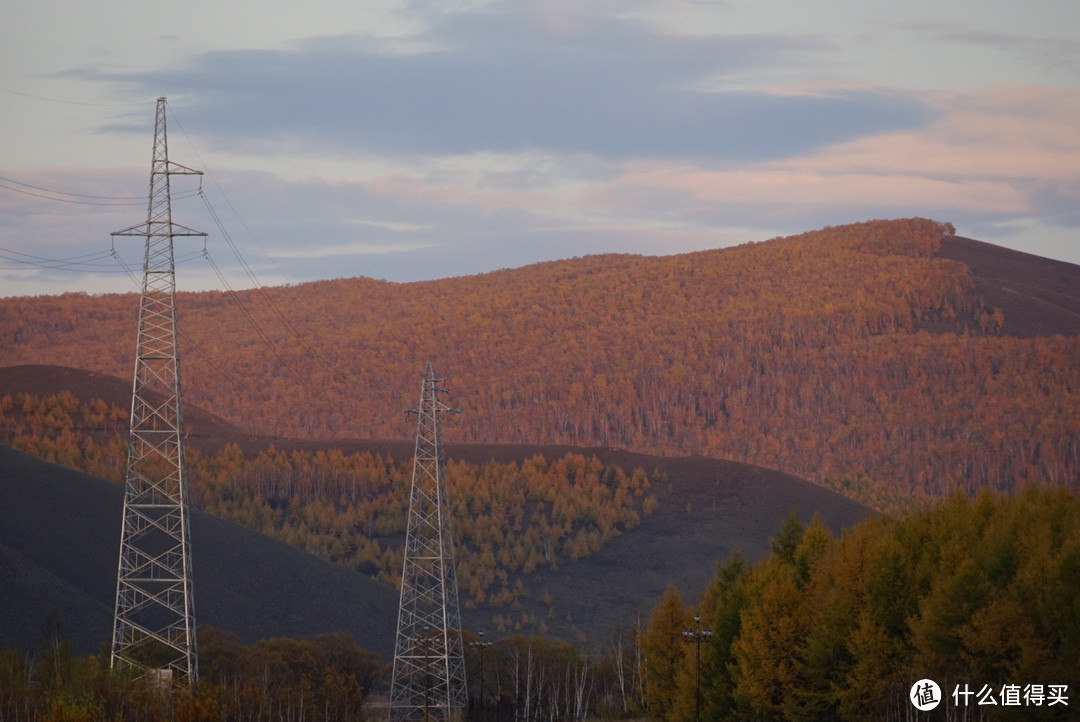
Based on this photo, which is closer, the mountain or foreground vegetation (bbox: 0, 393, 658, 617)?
the mountain

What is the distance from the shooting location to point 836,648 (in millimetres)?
50062

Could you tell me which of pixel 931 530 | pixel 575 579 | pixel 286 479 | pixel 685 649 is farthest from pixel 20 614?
pixel 286 479

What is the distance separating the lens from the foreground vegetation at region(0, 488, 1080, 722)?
43.5 metres

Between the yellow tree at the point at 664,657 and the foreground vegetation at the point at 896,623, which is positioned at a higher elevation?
the foreground vegetation at the point at 896,623

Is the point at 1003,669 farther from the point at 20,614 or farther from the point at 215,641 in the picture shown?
the point at 20,614

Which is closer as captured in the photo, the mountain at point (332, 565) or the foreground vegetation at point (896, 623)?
the foreground vegetation at point (896, 623)

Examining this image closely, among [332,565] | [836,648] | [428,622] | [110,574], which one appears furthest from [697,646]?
[332,565]

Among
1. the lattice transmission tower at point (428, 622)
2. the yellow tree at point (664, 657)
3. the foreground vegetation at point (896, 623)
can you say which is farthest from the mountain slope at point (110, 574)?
the foreground vegetation at point (896, 623)

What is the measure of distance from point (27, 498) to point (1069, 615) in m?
63.3

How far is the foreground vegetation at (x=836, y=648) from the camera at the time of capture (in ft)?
143

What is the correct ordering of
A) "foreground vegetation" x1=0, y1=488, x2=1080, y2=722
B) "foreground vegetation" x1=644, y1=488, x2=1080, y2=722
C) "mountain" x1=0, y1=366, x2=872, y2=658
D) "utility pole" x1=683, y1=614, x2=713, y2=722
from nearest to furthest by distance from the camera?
"foreground vegetation" x1=644, y1=488, x2=1080, y2=722
"foreground vegetation" x1=0, y1=488, x2=1080, y2=722
"utility pole" x1=683, y1=614, x2=713, y2=722
"mountain" x1=0, y1=366, x2=872, y2=658

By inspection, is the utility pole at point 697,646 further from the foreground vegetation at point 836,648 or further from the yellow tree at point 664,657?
the yellow tree at point 664,657

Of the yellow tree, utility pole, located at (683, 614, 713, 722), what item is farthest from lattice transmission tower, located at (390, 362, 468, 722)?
utility pole, located at (683, 614, 713, 722)

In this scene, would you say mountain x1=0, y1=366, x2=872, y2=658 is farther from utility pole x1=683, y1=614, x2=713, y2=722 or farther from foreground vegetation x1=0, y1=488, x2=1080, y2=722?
utility pole x1=683, y1=614, x2=713, y2=722
